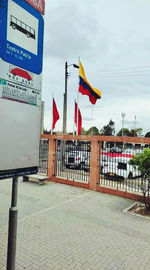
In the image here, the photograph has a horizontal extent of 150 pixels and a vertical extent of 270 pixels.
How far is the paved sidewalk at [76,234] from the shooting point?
3.99 meters

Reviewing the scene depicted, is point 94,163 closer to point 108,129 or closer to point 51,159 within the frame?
point 51,159

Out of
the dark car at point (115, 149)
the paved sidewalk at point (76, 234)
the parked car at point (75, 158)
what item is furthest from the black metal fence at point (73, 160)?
the paved sidewalk at point (76, 234)

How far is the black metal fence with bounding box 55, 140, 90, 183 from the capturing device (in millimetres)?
10375

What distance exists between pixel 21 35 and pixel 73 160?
9414 mm

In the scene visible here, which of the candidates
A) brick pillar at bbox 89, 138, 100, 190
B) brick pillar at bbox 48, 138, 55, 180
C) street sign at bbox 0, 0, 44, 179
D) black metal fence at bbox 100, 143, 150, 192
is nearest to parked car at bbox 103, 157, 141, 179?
black metal fence at bbox 100, 143, 150, 192

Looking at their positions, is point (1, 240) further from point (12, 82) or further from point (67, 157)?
point (67, 157)

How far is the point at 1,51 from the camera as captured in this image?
205 centimetres

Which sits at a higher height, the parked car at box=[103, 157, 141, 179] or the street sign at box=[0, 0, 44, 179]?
the street sign at box=[0, 0, 44, 179]

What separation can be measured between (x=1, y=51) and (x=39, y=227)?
4667mm

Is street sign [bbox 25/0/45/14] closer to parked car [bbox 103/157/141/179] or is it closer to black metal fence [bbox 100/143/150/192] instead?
black metal fence [bbox 100/143/150/192]

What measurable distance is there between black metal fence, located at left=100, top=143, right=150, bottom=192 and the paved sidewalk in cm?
121

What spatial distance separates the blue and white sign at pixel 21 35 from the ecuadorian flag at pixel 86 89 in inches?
367

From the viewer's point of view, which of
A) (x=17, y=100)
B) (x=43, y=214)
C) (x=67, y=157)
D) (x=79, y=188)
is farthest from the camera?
(x=67, y=157)

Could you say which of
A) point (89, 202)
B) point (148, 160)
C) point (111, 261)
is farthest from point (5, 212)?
point (148, 160)
